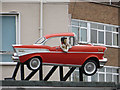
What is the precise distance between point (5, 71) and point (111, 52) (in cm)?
1352

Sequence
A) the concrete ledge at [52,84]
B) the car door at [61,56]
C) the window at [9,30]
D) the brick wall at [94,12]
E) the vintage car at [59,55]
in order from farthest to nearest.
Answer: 1. the brick wall at [94,12]
2. the window at [9,30]
3. the car door at [61,56]
4. the vintage car at [59,55]
5. the concrete ledge at [52,84]

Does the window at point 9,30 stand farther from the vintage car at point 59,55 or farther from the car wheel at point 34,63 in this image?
the car wheel at point 34,63

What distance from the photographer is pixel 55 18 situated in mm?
20281

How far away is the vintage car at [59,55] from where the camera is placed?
46.6ft

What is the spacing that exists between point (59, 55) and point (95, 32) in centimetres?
1810

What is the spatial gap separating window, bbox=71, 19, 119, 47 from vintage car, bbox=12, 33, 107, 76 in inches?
601

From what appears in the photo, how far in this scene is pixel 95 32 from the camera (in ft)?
106

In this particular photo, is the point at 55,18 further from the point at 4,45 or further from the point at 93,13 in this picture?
the point at 93,13

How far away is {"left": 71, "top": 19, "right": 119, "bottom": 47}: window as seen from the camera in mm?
30656

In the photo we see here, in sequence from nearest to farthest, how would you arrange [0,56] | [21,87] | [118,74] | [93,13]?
[21,87] → [0,56] → [93,13] → [118,74]

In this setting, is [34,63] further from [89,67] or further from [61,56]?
[89,67]

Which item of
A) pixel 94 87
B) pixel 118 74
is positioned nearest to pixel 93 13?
pixel 118 74

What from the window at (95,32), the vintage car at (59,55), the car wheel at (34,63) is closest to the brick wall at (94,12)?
the window at (95,32)

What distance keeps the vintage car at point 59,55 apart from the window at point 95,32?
1526 centimetres
